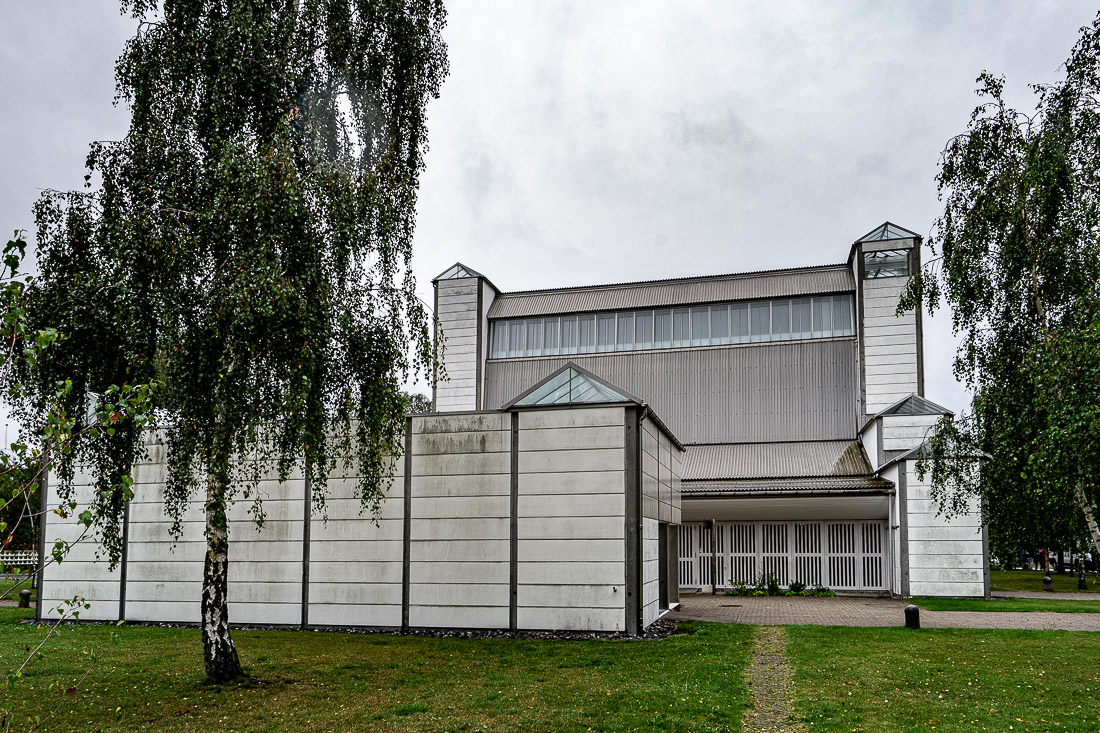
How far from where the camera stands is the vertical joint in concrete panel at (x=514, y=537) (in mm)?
16375

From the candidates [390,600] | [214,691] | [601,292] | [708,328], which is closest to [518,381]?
[601,292]

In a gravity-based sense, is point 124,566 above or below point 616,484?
below

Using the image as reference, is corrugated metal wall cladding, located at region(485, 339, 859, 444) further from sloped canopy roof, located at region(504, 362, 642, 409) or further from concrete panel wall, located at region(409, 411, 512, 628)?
sloped canopy roof, located at region(504, 362, 642, 409)

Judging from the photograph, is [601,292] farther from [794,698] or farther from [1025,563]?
[1025,563]

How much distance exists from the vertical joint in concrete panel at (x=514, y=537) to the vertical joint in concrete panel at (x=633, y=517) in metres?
2.19

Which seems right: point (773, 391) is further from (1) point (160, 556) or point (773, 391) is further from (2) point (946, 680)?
(1) point (160, 556)

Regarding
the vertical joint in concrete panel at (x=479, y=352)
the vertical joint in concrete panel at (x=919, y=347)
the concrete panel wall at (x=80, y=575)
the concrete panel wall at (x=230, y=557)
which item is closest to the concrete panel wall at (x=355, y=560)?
the concrete panel wall at (x=230, y=557)

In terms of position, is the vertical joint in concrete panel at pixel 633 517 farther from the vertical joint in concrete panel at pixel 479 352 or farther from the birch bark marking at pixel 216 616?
the vertical joint in concrete panel at pixel 479 352

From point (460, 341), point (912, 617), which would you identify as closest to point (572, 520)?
Result: point (912, 617)

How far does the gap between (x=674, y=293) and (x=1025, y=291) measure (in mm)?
20543

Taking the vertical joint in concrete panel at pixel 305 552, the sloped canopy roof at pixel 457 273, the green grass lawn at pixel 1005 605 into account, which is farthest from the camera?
the sloped canopy roof at pixel 457 273

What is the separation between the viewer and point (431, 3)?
494 inches

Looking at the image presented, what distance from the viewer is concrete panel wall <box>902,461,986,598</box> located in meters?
23.2

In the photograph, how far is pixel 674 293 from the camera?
3306cm
